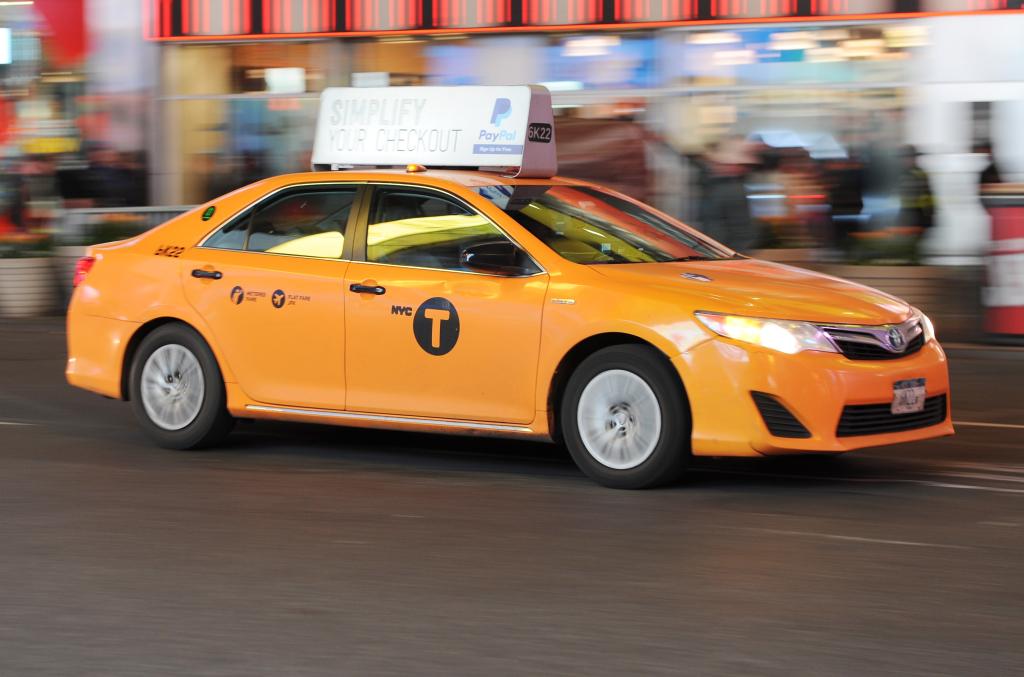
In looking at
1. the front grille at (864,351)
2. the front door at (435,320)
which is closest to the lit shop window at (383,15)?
the front door at (435,320)

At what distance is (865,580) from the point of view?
5.77 m

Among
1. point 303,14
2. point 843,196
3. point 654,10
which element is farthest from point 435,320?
point 303,14

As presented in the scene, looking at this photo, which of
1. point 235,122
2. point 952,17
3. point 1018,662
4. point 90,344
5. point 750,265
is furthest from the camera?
point 235,122

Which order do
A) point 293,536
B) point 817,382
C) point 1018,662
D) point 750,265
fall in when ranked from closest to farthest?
point 1018,662, point 293,536, point 817,382, point 750,265

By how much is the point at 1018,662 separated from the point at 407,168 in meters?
4.65

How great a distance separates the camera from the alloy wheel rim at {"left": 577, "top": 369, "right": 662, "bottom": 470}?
7.32 metres

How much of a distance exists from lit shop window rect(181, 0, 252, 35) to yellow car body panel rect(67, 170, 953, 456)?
14.4 meters

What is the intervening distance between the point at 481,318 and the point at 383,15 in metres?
15.4

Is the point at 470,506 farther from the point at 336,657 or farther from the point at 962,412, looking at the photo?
the point at 962,412

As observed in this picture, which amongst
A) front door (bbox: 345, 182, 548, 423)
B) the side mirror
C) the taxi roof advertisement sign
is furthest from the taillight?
the side mirror

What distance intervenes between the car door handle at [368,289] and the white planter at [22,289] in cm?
988

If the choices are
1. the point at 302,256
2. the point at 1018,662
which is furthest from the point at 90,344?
the point at 1018,662

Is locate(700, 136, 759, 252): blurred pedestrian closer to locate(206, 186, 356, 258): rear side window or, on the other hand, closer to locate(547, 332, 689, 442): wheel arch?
locate(206, 186, 356, 258): rear side window

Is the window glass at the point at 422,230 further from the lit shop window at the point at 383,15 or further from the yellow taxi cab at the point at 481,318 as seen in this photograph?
the lit shop window at the point at 383,15
